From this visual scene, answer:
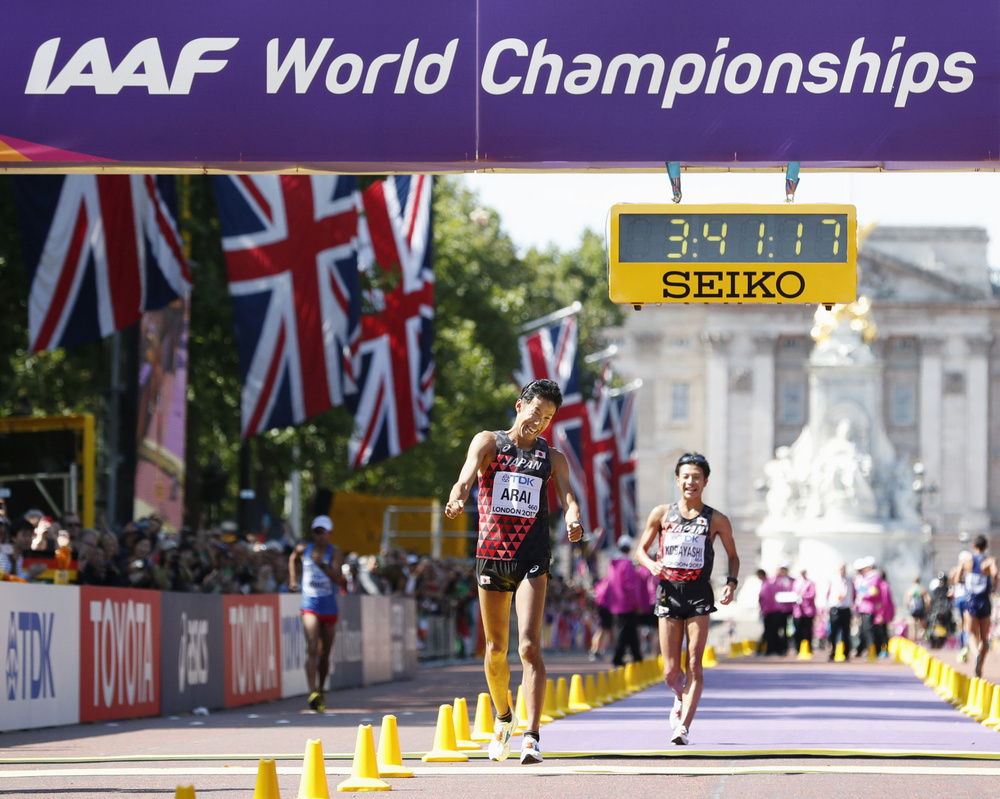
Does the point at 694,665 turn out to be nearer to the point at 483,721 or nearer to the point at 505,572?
the point at 483,721

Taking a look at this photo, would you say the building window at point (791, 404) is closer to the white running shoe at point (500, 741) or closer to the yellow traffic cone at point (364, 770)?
the white running shoe at point (500, 741)

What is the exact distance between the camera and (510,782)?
10211 mm

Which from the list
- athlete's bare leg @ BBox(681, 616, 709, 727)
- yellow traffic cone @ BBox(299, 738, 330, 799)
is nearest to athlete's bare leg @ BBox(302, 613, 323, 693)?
athlete's bare leg @ BBox(681, 616, 709, 727)

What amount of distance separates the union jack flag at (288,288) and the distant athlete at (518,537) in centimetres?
1064

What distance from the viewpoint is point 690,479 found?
506 inches

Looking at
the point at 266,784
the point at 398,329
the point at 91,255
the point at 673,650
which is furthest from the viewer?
the point at 398,329

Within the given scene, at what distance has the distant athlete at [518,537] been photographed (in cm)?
1090

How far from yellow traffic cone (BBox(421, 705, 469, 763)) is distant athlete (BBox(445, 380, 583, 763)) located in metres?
0.59

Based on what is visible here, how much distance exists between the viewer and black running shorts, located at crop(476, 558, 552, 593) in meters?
10.9

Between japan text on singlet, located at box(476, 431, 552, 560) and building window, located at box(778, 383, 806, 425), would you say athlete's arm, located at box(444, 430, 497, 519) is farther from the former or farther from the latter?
building window, located at box(778, 383, 806, 425)

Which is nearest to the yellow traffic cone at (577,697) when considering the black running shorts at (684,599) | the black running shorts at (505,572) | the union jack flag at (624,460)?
the black running shorts at (684,599)

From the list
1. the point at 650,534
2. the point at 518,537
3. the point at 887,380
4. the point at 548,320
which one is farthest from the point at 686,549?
the point at 887,380

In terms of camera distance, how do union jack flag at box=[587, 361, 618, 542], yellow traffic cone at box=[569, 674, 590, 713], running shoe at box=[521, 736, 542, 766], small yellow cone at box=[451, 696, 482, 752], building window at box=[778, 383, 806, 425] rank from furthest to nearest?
1. building window at box=[778, 383, 806, 425]
2. union jack flag at box=[587, 361, 618, 542]
3. yellow traffic cone at box=[569, 674, 590, 713]
4. small yellow cone at box=[451, 696, 482, 752]
5. running shoe at box=[521, 736, 542, 766]

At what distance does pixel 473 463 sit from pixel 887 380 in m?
103
